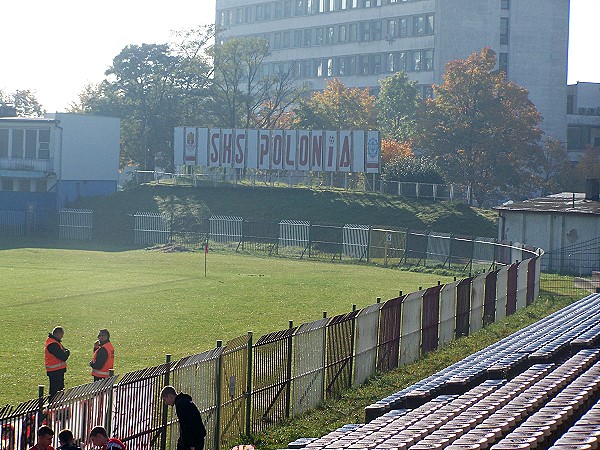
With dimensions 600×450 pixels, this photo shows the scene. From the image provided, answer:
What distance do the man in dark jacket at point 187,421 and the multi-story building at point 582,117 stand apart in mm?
96076

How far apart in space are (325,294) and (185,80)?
61.9 m

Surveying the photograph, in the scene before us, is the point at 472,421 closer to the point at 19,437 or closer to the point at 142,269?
the point at 19,437

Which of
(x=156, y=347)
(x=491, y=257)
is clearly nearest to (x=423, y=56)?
(x=491, y=257)

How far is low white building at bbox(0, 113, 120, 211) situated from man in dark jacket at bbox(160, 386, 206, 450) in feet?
194

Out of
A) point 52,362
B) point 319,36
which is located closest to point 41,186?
point 319,36

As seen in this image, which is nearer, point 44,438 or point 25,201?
point 44,438

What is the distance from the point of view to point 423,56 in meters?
107

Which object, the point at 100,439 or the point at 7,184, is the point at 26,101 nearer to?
the point at 7,184

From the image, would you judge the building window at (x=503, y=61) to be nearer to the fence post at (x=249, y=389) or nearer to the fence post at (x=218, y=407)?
the fence post at (x=249, y=389)

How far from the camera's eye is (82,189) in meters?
77.3

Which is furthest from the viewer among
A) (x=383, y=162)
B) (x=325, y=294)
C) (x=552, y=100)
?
(x=552, y=100)

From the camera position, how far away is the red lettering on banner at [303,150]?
73.8 m

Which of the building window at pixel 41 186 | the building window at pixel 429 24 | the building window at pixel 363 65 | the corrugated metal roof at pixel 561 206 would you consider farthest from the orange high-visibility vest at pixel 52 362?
the building window at pixel 363 65

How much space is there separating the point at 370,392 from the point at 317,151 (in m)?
52.6
